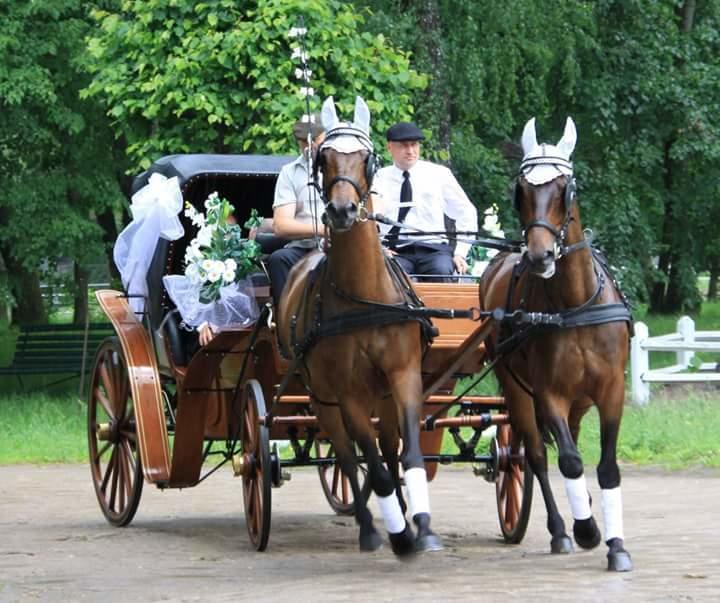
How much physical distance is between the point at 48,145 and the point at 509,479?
1238 centimetres

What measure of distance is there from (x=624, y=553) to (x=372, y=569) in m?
1.30

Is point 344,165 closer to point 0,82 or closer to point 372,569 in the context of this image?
point 372,569

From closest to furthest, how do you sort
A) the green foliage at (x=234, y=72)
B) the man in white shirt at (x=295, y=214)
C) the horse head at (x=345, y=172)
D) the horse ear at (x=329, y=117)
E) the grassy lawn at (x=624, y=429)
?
1. the horse head at (x=345, y=172)
2. the horse ear at (x=329, y=117)
3. the man in white shirt at (x=295, y=214)
4. the green foliage at (x=234, y=72)
5. the grassy lawn at (x=624, y=429)

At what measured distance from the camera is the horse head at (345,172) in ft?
25.6

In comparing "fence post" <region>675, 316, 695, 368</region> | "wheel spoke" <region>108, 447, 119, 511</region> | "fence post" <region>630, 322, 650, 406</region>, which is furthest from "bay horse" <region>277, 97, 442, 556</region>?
"fence post" <region>675, 316, 695, 368</region>

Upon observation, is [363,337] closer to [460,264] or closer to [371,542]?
[371,542]

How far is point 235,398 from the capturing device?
34.3 ft

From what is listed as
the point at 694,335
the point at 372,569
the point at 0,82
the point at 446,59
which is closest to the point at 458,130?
the point at 446,59

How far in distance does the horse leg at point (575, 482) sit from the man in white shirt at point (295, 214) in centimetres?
201

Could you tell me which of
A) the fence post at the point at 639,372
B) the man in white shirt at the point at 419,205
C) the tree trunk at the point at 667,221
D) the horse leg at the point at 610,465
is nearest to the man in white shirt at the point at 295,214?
the man in white shirt at the point at 419,205

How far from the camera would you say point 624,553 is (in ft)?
26.0

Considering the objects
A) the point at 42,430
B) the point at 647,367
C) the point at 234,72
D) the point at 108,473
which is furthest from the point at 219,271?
the point at 42,430

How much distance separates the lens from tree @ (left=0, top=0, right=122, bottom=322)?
19.6m

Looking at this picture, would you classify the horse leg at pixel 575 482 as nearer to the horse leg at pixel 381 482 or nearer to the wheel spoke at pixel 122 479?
the horse leg at pixel 381 482
